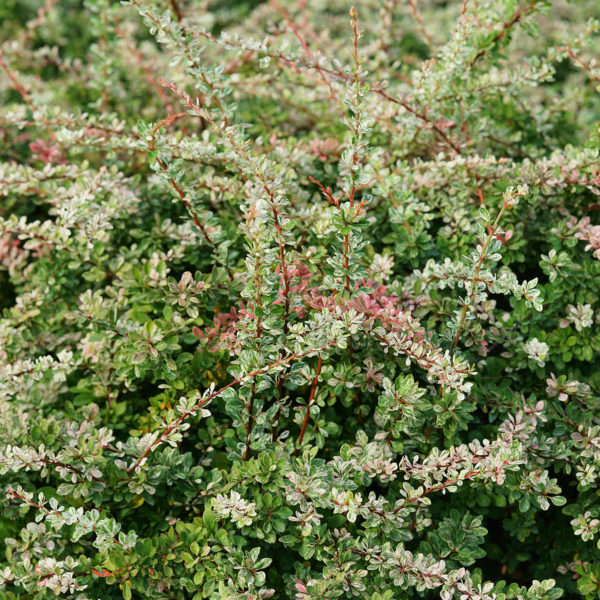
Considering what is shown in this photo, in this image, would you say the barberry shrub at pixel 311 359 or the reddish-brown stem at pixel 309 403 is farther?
the reddish-brown stem at pixel 309 403

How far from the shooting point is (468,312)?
74.8 inches

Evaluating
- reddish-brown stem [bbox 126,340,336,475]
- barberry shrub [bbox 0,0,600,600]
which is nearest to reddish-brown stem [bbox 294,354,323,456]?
barberry shrub [bbox 0,0,600,600]

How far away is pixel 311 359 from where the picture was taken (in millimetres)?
2043

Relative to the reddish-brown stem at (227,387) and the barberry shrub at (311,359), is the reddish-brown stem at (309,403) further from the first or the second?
the reddish-brown stem at (227,387)

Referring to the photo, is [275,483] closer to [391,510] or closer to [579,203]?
[391,510]

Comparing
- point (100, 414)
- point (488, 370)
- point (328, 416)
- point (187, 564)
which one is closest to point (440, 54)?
point (488, 370)

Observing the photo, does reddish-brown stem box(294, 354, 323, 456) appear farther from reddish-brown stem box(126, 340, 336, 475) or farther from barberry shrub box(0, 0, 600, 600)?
reddish-brown stem box(126, 340, 336, 475)

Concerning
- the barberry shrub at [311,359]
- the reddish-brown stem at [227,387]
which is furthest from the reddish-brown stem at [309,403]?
the reddish-brown stem at [227,387]

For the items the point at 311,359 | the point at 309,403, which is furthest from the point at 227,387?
the point at 311,359

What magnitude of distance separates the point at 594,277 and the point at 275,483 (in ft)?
4.03

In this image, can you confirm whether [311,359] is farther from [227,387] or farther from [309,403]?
[227,387]

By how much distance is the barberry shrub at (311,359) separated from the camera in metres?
1.70

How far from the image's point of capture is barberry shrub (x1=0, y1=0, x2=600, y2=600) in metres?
1.70

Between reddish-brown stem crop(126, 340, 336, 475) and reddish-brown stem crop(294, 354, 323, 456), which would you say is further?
reddish-brown stem crop(294, 354, 323, 456)
